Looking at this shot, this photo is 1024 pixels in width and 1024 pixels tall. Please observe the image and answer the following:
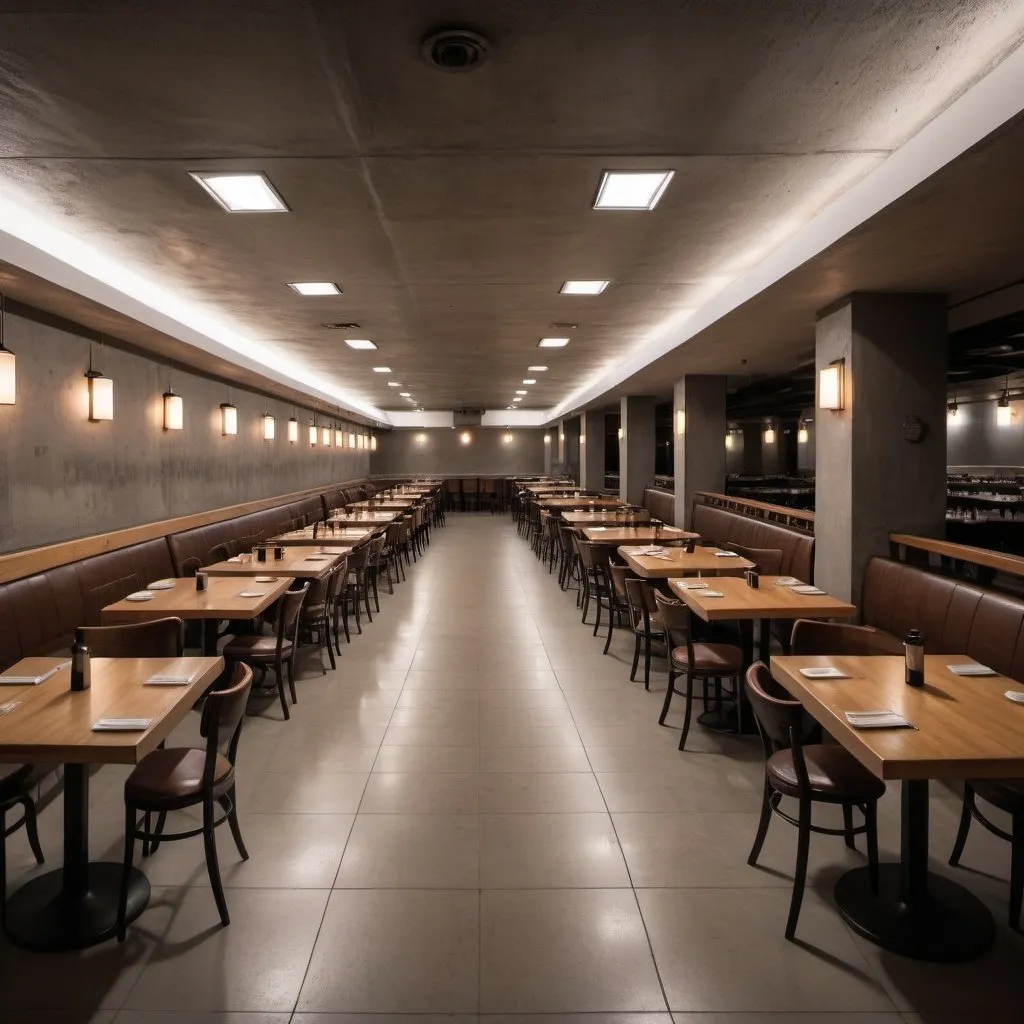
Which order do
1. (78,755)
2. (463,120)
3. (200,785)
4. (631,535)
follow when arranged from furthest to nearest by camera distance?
(631,535), (463,120), (200,785), (78,755)

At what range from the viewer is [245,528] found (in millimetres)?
8828

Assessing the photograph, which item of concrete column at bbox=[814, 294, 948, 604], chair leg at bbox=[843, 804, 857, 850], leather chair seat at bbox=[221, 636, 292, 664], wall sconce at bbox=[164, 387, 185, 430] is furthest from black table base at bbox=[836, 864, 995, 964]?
wall sconce at bbox=[164, 387, 185, 430]

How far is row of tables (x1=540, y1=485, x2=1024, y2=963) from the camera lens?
197cm

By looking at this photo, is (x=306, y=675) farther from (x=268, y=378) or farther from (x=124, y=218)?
(x=268, y=378)

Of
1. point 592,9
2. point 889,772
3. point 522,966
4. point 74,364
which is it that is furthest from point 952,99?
point 74,364

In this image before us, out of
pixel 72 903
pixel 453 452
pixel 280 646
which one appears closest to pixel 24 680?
pixel 72 903

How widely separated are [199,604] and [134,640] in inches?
39.3

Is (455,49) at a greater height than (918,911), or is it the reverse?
(455,49)

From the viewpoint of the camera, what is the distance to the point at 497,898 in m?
2.55

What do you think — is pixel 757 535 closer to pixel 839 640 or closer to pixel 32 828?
pixel 839 640

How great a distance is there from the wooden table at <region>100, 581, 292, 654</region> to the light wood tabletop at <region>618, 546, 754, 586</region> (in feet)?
9.04

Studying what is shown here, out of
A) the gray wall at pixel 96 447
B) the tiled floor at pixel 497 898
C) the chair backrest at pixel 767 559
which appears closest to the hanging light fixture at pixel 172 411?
the gray wall at pixel 96 447

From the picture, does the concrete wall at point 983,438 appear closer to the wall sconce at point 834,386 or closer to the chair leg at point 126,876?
the wall sconce at point 834,386

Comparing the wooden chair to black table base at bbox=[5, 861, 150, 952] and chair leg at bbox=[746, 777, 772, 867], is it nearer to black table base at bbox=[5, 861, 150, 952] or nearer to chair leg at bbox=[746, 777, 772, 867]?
black table base at bbox=[5, 861, 150, 952]
